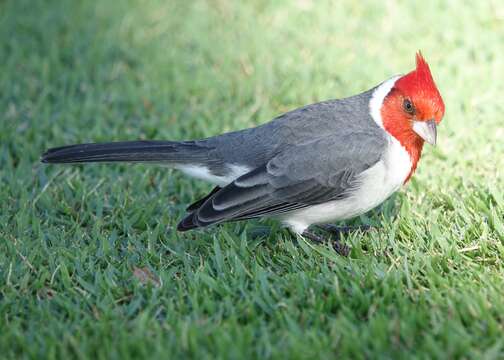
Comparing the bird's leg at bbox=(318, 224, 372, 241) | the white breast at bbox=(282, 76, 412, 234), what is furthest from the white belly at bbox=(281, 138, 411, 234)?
the bird's leg at bbox=(318, 224, 372, 241)

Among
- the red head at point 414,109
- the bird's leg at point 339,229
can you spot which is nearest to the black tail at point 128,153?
the bird's leg at point 339,229

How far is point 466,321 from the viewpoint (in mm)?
3318

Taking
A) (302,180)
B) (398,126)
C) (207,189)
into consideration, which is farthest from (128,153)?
(398,126)

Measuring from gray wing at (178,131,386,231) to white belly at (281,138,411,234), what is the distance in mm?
43

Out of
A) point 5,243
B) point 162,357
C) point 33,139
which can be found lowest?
point 162,357

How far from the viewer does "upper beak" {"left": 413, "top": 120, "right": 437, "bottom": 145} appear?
167 inches

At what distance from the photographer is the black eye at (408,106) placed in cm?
429

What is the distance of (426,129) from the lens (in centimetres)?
426

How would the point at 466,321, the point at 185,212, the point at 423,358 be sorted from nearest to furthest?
the point at 423,358, the point at 466,321, the point at 185,212

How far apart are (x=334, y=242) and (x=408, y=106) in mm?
975

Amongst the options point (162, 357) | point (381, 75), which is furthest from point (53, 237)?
point (381, 75)

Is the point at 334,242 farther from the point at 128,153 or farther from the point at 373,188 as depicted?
the point at 128,153

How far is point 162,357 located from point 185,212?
73.2 inches

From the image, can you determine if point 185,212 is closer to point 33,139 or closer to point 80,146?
point 80,146
